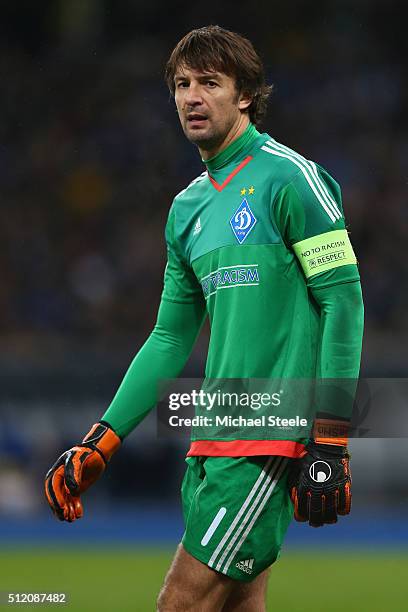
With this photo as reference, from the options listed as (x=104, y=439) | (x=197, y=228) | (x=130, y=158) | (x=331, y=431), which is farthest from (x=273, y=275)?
(x=130, y=158)

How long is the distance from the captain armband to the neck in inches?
19.3

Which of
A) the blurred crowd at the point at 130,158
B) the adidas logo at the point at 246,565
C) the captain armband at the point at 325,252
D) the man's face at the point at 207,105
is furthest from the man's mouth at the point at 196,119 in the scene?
the blurred crowd at the point at 130,158

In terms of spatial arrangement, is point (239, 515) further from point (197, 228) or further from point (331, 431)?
point (197, 228)

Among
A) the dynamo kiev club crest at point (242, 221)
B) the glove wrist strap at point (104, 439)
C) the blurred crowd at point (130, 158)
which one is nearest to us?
the dynamo kiev club crest at point (242, 221)

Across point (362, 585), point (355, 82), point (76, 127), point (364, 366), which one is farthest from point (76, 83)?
Result: point (362, 585)

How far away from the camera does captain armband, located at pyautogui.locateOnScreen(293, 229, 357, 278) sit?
3.59 m

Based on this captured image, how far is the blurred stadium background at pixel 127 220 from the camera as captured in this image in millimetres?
12836

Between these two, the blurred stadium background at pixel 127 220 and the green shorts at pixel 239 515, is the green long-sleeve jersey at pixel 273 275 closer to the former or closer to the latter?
the green shorts at pixel 239 515

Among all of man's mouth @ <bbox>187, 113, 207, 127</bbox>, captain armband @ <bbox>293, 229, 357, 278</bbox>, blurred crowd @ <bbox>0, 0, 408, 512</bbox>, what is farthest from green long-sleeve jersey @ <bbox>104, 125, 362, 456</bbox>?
blurred crowd @ <bbox>0, 0, 408, 512</bbox>

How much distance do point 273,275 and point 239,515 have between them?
734mm

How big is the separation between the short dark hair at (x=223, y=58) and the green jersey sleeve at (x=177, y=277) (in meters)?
0.49

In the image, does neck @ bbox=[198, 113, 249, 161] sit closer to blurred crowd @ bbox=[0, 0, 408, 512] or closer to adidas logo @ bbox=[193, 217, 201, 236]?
adidas logo @ bbox=[193, 217, 201, 236]

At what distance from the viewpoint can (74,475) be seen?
388 cm

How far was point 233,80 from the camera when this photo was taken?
12.8ft
